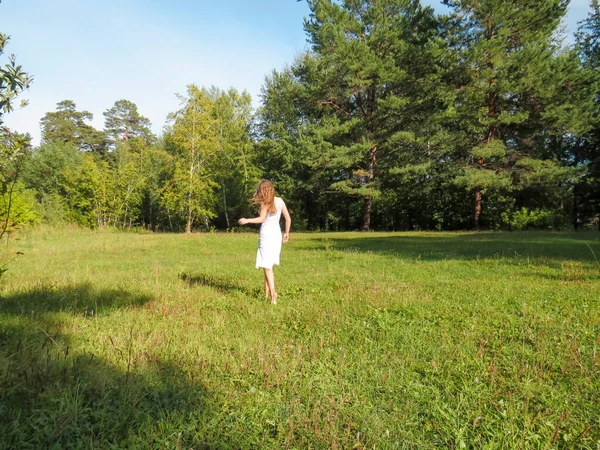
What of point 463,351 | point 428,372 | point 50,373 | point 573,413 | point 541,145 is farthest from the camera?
point 541,145

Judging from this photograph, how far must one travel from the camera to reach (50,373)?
284 cm

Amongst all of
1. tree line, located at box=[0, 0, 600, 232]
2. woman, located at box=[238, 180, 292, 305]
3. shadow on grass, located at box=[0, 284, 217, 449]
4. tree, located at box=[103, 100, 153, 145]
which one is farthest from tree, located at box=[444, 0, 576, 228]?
tree, located at box=[103, 100, 153, 145]

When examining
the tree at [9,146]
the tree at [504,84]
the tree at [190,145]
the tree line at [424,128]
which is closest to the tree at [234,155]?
the tree line at [424,128]

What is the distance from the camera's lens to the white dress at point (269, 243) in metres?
5.52

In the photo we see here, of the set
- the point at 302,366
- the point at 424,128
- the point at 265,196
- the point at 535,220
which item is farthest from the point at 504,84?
the point at 302,366

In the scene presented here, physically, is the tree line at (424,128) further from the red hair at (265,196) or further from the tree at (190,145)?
the red hair at (265,196)

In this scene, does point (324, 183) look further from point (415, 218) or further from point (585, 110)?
point (585, 110)

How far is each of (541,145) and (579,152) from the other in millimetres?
4816

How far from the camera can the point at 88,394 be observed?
262 centimetres

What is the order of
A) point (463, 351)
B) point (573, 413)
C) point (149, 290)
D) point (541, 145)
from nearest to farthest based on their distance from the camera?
point (573, 413)
point (463, 351)
point (149, 290)
point (541, 145)

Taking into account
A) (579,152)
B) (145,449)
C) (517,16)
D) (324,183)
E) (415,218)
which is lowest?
(145,449)

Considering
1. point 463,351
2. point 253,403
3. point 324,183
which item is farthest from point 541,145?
point 253,403

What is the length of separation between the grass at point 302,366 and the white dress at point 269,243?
650mm

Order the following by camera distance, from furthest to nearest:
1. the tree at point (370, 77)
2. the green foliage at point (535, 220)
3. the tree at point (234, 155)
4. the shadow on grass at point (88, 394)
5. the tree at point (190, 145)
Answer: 1. the tree at point (234, 155)
2. the tree at point (190, 145)
3. the tree at point (370, 77)
4. the green foliage at point (535, 220)
5. the shadow on grass at point (88, 394)
